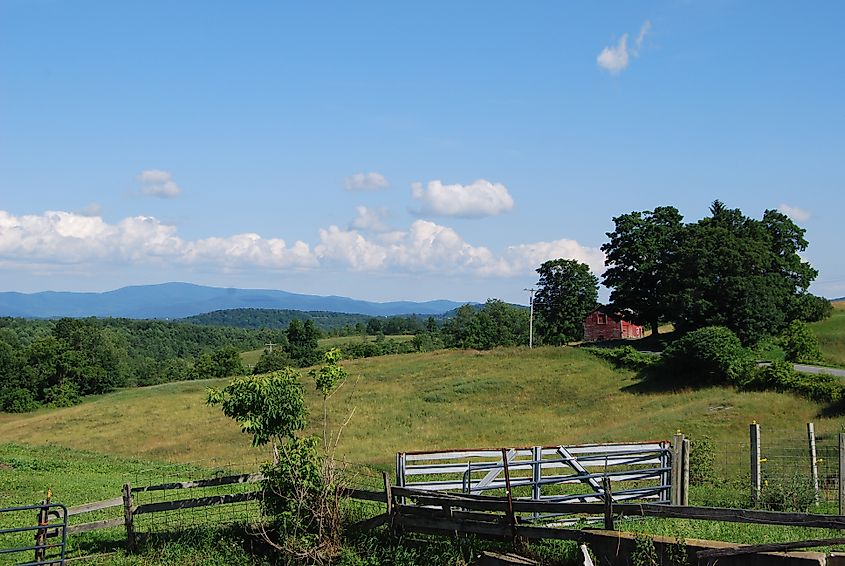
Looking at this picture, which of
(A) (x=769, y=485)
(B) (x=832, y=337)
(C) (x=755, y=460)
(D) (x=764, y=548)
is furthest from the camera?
(B) (x=832, y=337)

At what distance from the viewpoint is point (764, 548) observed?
8.58 metres

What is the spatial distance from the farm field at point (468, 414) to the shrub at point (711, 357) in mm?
1872

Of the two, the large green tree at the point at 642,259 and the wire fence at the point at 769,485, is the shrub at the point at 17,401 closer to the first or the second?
the large green tree at the point at 642,259

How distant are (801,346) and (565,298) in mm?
45898

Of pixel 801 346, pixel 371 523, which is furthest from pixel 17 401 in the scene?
pixel 371 523

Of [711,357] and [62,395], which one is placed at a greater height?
[711,357]

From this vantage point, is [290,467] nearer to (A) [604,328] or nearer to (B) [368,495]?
(B) [368,495]

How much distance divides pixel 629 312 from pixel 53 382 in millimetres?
64230

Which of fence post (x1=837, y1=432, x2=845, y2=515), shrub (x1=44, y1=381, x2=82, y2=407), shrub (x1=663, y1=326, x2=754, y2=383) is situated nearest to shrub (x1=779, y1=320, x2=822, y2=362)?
shrub (x1=663, y1=326, x2=754, y2=383)

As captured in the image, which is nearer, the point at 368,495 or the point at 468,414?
the point at 368,495

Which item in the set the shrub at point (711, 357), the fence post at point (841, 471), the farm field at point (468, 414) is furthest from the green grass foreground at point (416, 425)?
the fence post at point (841, 471)

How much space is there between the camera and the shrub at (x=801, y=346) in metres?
55.9

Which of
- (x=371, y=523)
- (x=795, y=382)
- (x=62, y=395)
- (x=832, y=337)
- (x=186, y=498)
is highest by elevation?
(x=832, y=337)

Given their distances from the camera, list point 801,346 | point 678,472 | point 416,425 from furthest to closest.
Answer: point 801,346 < point 416,425 < point 678,472
